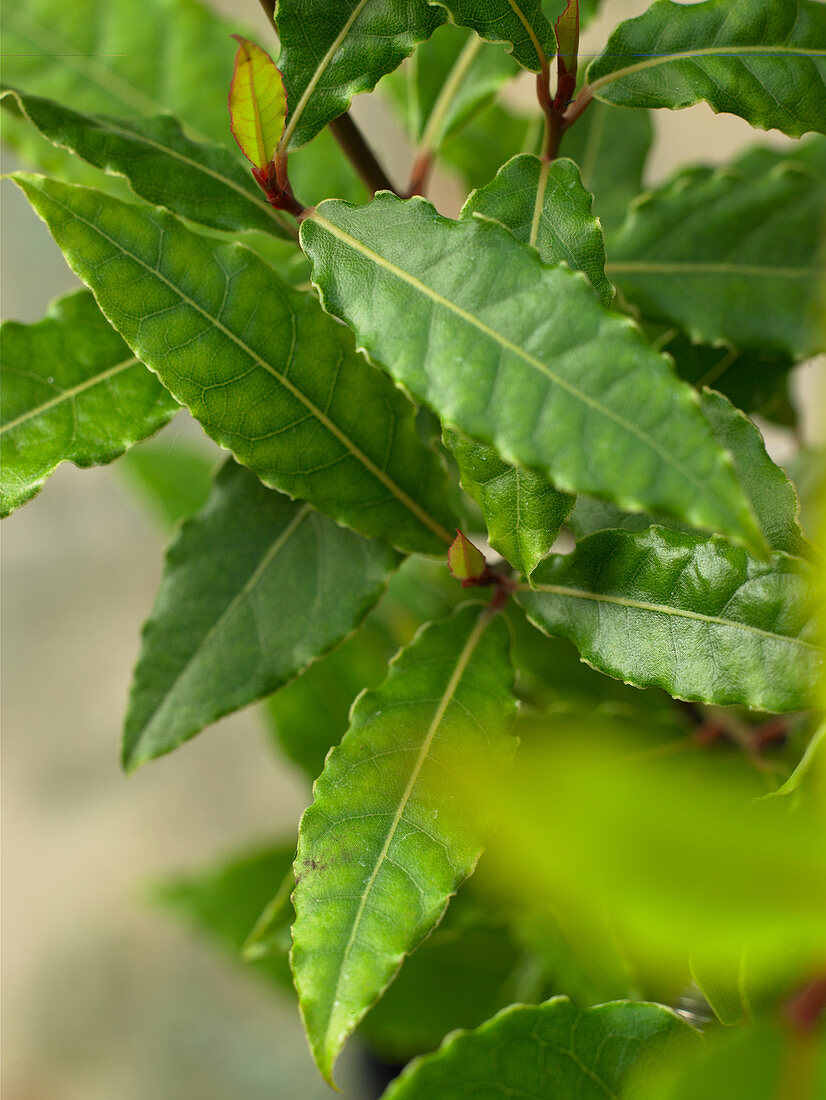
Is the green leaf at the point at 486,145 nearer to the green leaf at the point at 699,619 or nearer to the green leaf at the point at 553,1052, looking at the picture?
the green leaf at the point at 699,619

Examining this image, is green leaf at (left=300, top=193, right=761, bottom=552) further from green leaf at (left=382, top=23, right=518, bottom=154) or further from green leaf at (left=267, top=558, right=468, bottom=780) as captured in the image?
→ green leaf at (left=267, top=558, right=468, bottom=780)

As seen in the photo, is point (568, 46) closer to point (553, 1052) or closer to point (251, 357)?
point (251, 357)

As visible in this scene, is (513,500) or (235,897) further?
(235,897)

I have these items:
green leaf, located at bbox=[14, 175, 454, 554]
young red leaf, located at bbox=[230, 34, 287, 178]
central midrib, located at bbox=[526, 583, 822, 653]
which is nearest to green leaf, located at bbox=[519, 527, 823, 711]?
central midrib, located at bbox=[526, 583, 822, 653]

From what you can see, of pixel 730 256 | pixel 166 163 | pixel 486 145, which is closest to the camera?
pixel 166 163

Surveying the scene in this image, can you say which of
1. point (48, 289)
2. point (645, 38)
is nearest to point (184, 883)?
point (645, 38)

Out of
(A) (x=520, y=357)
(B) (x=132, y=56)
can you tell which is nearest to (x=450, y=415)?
(A) (x=520, y=357)

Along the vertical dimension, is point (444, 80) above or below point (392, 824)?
above
